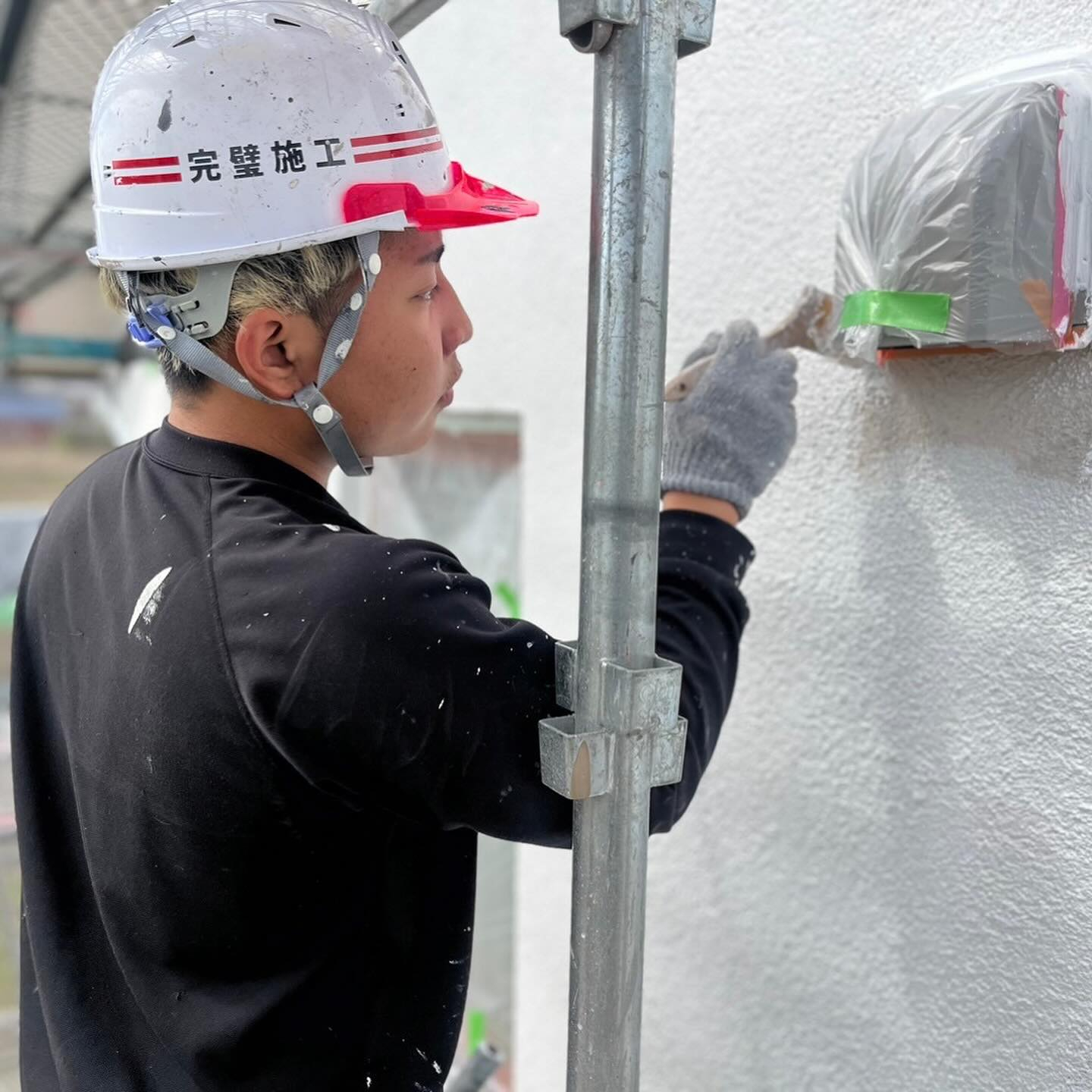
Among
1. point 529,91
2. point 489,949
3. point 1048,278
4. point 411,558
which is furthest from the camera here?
point 489,949

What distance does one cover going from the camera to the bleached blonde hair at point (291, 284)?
89 centimetres

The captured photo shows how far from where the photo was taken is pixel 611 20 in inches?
26.0

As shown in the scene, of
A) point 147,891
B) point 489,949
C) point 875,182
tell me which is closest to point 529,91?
point 875,182

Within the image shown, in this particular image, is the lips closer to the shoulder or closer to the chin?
the chin

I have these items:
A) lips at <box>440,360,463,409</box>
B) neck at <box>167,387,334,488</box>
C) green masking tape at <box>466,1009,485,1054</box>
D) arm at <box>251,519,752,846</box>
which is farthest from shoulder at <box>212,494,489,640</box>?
green masking tape at <box>466,1009,485,1054</box>

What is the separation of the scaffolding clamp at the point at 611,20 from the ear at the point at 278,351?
349 millimetres

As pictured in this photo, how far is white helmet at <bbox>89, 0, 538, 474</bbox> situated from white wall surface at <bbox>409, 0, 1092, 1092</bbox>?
21.8 inches

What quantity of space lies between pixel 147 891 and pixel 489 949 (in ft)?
5.76

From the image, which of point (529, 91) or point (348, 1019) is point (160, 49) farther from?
point (529, 91)

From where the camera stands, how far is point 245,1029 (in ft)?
2.86

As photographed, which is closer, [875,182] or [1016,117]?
[1016,117]

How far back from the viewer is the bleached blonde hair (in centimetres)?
89

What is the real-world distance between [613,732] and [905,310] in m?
0.54

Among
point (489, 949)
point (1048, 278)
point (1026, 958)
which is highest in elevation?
point (1048, 278)
